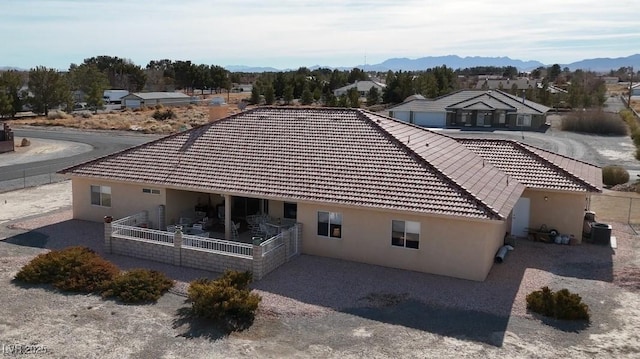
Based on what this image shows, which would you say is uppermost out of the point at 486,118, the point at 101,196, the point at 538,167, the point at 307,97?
the point at 307,97

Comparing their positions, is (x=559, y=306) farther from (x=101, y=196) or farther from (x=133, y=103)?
(x=133, y=103)

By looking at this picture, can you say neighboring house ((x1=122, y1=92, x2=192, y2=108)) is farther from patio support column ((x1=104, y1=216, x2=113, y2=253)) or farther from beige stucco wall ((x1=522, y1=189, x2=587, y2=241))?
beige stucco wall ((x1=522, y1=189, x2=587, y2=241))

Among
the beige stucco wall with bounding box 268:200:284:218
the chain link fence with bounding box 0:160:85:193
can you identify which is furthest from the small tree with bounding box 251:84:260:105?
the beige stucco wall with bounding box 268:200:284:218

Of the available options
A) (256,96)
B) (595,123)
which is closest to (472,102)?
(595,123)

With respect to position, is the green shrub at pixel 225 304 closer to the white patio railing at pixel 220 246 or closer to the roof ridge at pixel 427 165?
the white patio railing at pixel 220 246

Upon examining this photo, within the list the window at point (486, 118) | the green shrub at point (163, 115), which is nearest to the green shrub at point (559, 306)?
the window at point (486, 118)

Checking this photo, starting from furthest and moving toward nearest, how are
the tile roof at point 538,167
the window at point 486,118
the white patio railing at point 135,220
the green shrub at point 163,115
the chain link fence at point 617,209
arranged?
the green shrub at point 163,115
the window at point 486,118
the chain link fence at point 617,209
the tile roof at point 538,167
the white patio railing at point 135,220
